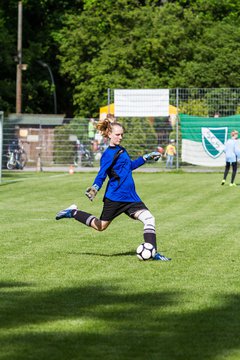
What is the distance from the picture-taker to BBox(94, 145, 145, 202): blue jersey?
1313cm

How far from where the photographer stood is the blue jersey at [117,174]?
13133 mm

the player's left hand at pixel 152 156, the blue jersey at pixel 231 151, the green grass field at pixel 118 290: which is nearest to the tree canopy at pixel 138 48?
the blue jersey at pixel 231 151

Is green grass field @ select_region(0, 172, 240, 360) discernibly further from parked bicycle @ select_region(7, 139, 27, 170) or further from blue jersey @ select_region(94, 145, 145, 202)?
parked bicycle @ select_region(7, 139, 27, 170)

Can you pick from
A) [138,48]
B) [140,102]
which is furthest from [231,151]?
[138,48]

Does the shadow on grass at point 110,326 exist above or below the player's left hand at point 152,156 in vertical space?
below

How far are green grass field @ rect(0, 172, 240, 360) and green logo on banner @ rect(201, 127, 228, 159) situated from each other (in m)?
22.3

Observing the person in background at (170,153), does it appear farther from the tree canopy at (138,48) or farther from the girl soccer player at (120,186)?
the girl soccer player at (120,186)

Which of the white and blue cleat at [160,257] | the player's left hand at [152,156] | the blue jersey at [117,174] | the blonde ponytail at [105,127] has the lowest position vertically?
the white and blue cleat at [160,257]

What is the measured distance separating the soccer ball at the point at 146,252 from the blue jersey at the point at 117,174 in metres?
0.64

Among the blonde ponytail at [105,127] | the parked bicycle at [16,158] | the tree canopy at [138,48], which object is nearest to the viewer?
the blonde ponytail at [105,127]

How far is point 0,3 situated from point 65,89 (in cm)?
765

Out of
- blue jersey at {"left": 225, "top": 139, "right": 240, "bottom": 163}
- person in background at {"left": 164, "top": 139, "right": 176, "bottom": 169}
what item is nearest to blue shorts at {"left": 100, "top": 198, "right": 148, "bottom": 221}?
A: blue jersey at {"left": 225, "top": 139, "right": 240, "bottom": 163}

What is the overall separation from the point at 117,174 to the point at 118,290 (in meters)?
3.09

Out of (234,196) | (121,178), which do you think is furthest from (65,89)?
(121,178)
